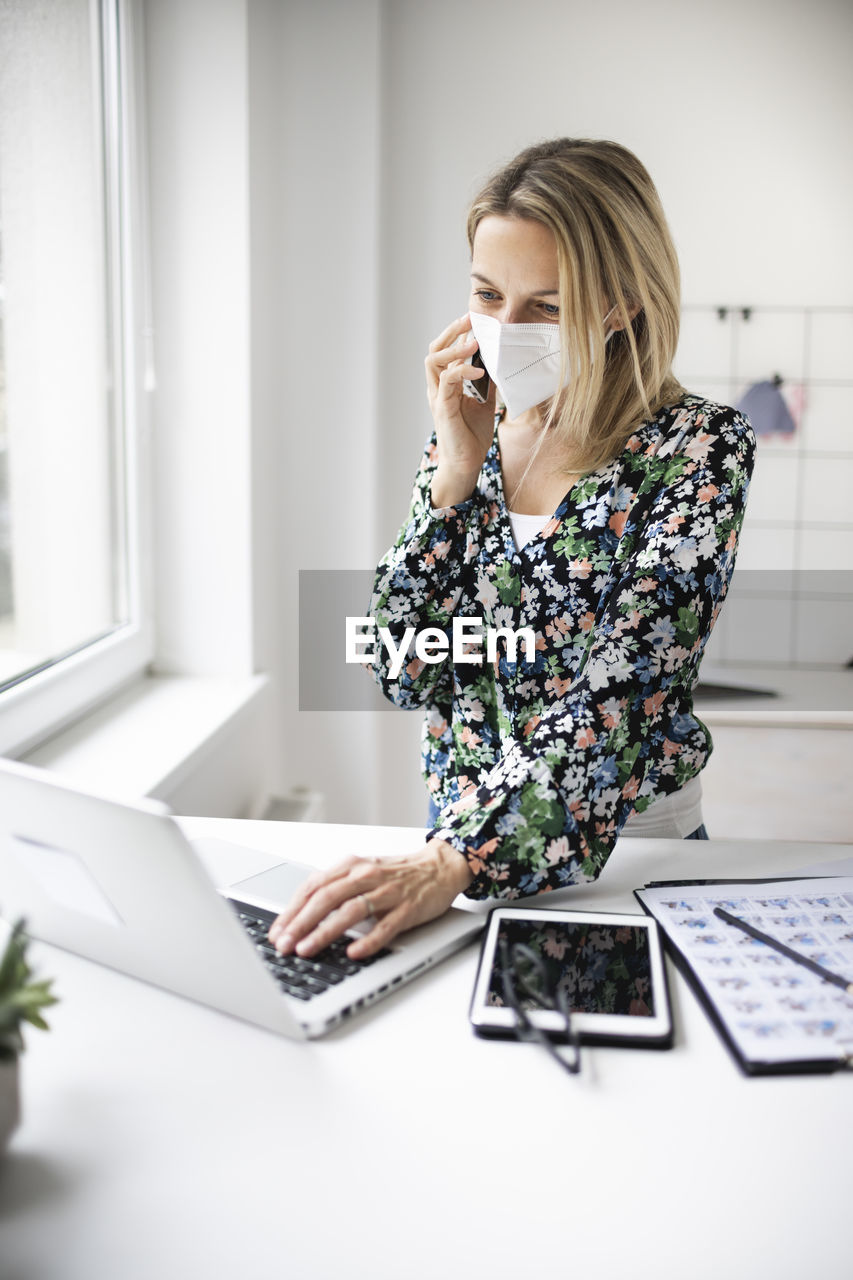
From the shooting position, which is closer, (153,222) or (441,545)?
(441,545)

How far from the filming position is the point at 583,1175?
57cm

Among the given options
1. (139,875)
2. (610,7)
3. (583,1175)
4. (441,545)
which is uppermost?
(610,7)

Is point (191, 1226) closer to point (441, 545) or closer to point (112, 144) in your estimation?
point (441, 545)

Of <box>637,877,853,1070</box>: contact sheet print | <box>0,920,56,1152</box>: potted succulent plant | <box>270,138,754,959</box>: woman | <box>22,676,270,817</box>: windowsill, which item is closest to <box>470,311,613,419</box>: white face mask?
<box>270,138,754,959</box>: woman

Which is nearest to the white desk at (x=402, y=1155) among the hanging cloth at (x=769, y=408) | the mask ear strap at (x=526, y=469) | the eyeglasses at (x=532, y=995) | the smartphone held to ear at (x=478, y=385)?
the eyeglasses at (x=532, y=995)

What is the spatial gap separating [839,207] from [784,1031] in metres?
2.18

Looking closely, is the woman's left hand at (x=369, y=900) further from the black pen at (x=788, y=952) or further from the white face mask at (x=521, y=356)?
the white face mask at (x=521, y=356)

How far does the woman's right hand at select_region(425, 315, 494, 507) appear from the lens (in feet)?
4.24

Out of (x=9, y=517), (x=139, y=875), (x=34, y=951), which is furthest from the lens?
(x=9, y=517)

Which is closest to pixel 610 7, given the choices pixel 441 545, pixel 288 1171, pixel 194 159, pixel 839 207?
pixel 839 207

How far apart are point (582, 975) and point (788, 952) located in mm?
157

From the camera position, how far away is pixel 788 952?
2.55 feet

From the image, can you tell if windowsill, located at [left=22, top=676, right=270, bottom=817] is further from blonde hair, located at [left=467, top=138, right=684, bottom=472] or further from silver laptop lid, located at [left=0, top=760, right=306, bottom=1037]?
blonde hair, located at [left=467, top=138, right=684, bottom=472]

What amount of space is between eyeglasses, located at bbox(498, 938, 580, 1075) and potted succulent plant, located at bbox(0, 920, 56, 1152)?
300 millimetres
